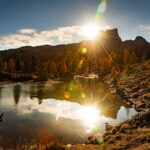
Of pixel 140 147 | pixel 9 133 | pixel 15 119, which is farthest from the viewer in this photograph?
pixel 15 119

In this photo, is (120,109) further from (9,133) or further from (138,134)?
(138,134)

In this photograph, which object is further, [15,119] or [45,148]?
[15,119]

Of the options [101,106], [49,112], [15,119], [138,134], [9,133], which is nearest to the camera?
[138,134]

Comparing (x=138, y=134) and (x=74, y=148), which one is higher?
(x=138, y=134)

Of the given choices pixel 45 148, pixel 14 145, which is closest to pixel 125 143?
pixel 45 148

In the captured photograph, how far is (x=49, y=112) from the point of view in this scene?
47344mm

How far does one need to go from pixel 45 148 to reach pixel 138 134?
7.80m

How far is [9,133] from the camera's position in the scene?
32.1 meters

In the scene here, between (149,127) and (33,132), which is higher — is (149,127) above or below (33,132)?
above

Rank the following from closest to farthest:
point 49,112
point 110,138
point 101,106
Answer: point 110,138, point 49,112, point 101,106

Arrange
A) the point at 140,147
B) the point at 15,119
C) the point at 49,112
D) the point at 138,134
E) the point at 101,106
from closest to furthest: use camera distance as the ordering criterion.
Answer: the point at 140,147 → the point at 138,134 → the point at 15,119 → the point at 49,112 → the point at 101,106

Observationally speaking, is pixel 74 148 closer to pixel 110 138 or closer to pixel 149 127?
pixel 110 138

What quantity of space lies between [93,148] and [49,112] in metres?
25.3

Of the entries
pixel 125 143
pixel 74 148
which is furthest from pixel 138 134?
pixel 74 148
